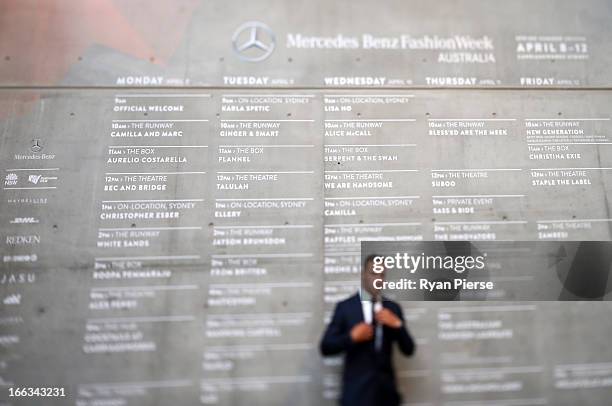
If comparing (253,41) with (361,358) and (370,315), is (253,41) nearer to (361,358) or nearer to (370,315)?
(370,315)

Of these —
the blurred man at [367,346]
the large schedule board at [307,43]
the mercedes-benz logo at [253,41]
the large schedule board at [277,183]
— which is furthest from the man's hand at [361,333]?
the mercedes-benz logo at [253,41]

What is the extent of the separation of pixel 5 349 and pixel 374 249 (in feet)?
7.66

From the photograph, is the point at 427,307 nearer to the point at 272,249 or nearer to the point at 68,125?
the point at 272,249

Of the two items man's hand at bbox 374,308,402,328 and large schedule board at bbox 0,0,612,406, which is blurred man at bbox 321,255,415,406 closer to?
man's hand at bbox 374,308,402,328

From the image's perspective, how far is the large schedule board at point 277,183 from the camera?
2.95m

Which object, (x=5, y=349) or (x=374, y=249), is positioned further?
(x=374, y=249)

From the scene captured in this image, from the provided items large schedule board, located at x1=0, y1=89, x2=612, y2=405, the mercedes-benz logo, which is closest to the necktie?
large schedule board, located at x1=0, y1=89, x2=612, y2=405

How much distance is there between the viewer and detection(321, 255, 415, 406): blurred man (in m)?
2.46

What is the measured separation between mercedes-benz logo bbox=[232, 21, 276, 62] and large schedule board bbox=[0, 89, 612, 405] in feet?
1.06

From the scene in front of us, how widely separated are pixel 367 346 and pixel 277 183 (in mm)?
1251

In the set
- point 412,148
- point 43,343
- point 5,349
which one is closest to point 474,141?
point 412,148

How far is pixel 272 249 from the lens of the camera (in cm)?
315

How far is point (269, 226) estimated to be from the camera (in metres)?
3.20

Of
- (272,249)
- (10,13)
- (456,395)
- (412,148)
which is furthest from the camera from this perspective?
(10,13)
